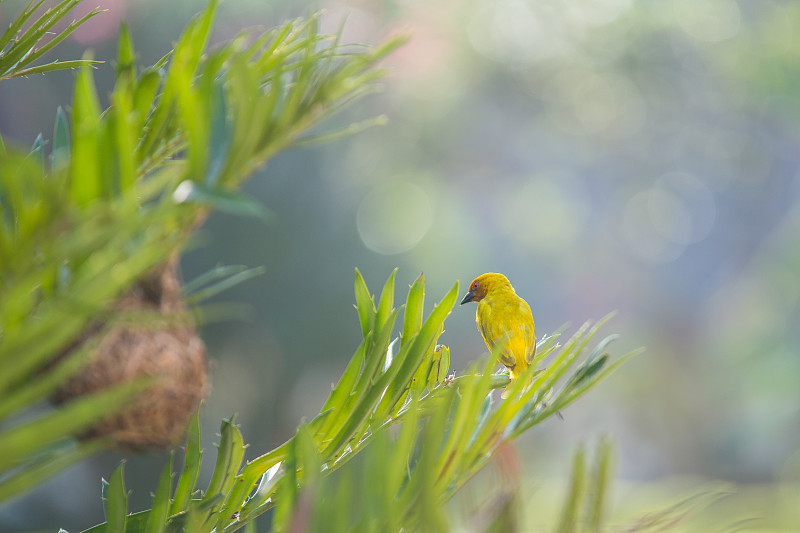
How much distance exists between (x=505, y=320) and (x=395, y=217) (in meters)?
3.75

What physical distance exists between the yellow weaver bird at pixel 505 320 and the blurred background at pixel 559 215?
835mm

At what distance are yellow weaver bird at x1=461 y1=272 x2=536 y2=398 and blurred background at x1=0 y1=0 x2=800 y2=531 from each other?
0.84 m

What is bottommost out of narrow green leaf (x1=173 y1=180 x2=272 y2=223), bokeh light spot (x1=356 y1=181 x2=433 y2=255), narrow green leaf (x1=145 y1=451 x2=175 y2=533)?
narrow green leaf (x1=145 y1=451 x2=175 y2=533)

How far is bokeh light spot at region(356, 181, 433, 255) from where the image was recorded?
3.16m

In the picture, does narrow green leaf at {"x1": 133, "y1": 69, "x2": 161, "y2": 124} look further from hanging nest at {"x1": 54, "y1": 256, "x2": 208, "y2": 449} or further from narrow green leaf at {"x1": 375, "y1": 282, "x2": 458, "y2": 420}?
hanging nest at {"x1": 54, "y1": 256, "x2": 208, "y2": 449}

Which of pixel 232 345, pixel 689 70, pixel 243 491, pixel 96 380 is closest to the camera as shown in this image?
pixel 243 491

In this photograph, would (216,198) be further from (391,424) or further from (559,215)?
(559,215)

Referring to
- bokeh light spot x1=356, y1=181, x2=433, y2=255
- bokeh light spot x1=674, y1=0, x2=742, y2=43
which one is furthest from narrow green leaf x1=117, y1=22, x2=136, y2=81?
bokeh light spot x1=674, y1=0, x2=742, y2=43

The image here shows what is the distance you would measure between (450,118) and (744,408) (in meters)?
3.01

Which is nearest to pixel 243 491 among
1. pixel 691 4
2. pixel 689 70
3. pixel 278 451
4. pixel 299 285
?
pixel 278 451

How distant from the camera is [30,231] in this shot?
6.0 inches

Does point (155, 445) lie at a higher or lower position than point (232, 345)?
lower

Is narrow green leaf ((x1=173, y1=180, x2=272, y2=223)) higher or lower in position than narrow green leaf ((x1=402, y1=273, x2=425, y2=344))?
higher

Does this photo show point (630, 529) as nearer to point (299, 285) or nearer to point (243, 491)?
point (243, 491)
